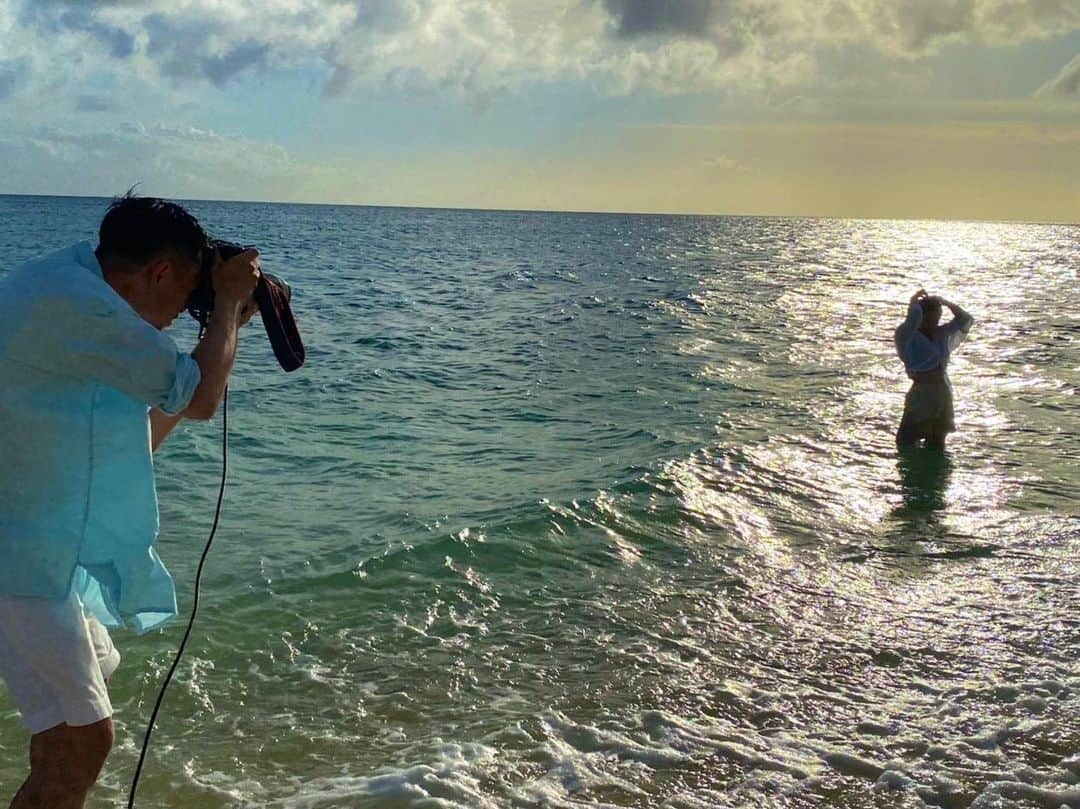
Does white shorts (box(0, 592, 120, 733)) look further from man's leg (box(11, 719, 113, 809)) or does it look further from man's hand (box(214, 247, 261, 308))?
man's hand (box(214, 247, 261, 308))

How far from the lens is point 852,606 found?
6473 millimetres

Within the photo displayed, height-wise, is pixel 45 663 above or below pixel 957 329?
below

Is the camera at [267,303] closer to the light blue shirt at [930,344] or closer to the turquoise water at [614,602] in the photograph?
the turquoise water at [614,602]

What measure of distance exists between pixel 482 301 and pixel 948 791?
28997 mm

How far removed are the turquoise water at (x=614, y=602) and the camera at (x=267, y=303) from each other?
6.89ft

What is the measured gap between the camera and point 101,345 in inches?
100

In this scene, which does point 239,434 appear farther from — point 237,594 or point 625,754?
point 625,754

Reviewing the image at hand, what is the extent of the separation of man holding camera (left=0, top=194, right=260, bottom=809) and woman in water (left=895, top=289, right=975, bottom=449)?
356 inches

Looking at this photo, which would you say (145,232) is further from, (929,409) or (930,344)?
(929,409)

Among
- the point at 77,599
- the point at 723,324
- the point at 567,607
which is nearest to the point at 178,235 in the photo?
the point at 77,599

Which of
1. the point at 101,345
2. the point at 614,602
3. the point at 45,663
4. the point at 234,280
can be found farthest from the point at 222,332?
the point at 614,602

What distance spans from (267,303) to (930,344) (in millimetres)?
9171

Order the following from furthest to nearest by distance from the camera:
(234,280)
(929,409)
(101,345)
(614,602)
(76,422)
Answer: (929,409) < (614,602) < (234,280) < (76,422) < (101,345)

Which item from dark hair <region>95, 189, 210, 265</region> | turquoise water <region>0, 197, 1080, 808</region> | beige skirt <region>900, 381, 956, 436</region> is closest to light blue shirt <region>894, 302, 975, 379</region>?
beige skirt <region>900, 381, 956, 436</region>
